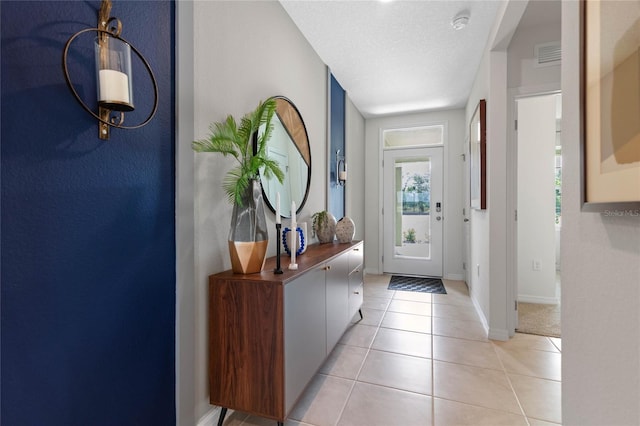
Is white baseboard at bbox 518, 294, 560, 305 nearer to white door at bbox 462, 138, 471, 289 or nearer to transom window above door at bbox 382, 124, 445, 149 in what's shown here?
white door at bbox 462, 138, 471, 289

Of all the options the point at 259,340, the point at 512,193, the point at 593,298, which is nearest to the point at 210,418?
the point at 259,340

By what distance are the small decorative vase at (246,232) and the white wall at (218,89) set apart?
0.15 meters

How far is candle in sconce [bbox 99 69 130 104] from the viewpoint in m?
0.96

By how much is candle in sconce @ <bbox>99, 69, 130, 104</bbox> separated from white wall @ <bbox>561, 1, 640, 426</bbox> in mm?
1414

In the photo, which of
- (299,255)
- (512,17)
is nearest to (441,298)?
(299,255)

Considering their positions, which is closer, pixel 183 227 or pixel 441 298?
pixel 183 227

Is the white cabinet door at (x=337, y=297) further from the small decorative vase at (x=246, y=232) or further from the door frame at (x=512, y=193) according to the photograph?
the door frame at (x=512, y=193)

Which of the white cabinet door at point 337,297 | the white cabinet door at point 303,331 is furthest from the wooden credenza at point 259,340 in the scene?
the white cabinet door at point 337,297

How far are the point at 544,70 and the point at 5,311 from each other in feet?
11.6

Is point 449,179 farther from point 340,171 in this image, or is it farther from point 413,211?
point 340,171

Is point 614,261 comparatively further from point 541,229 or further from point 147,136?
point 541,229

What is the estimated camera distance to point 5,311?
2.65 ft

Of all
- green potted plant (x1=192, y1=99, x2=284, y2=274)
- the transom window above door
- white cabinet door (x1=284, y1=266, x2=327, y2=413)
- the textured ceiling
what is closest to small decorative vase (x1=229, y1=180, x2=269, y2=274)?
green potted plant (x1=192, y1=99, x2=284, y2=274)

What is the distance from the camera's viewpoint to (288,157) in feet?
7.77
